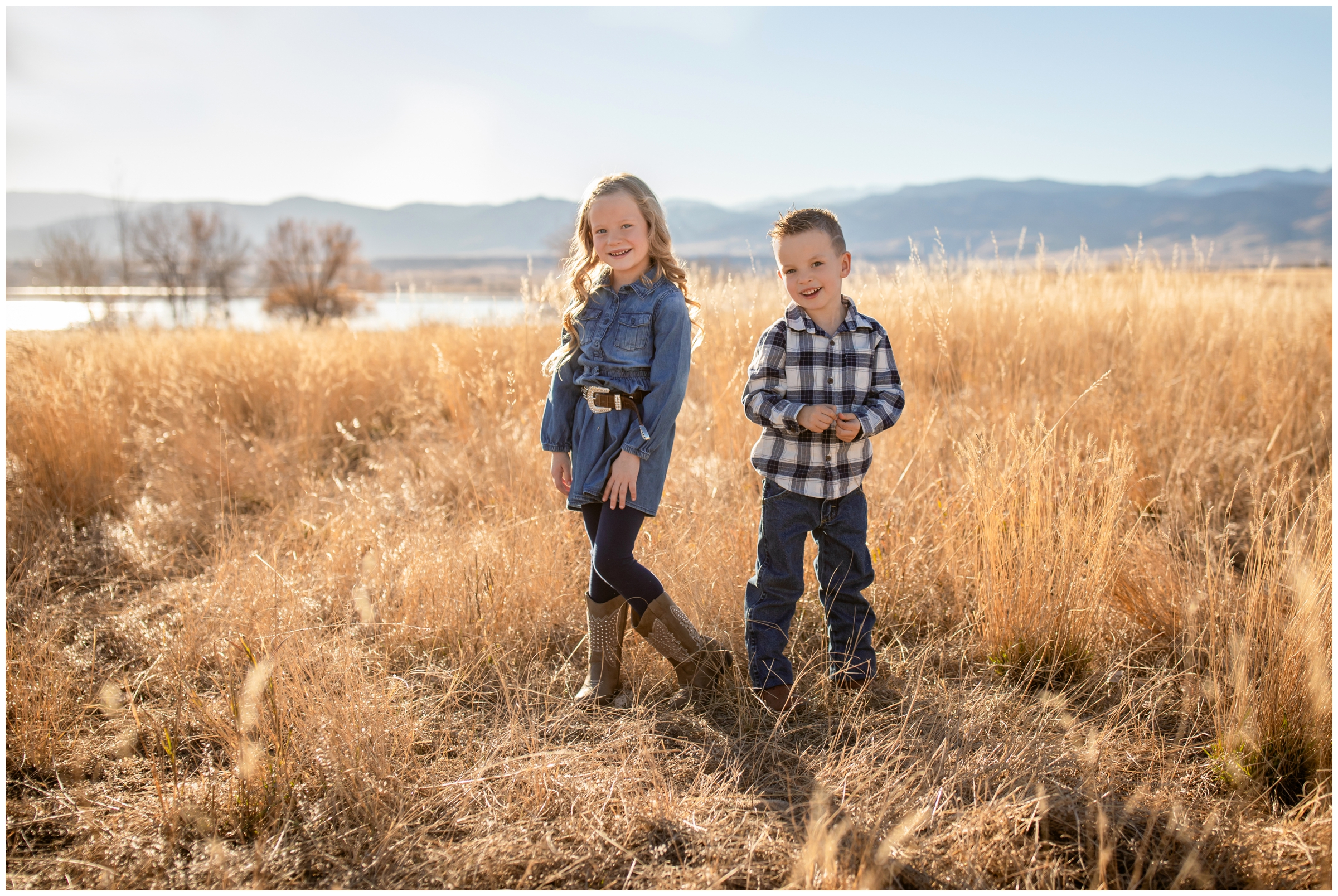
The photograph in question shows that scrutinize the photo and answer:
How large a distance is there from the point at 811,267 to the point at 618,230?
525 mm

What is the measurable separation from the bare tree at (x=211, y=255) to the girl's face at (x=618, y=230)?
53.1 meters

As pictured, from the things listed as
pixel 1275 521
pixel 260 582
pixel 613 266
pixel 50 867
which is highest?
pixel 613 266

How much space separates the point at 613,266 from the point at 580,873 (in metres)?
1.47

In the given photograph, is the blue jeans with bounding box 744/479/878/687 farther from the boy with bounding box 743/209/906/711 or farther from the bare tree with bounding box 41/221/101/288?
the bare tree with bounding box 41/221/101/288

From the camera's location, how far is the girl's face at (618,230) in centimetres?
188

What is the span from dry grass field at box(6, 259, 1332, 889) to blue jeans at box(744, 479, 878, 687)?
115 mm

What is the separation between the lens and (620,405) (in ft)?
6.21

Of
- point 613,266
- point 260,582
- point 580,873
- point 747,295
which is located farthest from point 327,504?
point 747,295

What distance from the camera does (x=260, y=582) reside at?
2459mm

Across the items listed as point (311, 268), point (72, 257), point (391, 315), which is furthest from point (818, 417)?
point (311, 268)

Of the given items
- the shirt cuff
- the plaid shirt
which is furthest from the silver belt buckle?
the plaid shirt

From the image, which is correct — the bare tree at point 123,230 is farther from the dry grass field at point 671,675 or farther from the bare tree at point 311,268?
the dry grass field at point 671,675

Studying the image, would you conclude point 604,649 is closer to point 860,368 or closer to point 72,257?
point 860,368

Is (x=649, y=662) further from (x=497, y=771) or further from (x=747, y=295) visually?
(x=747, y=295)
